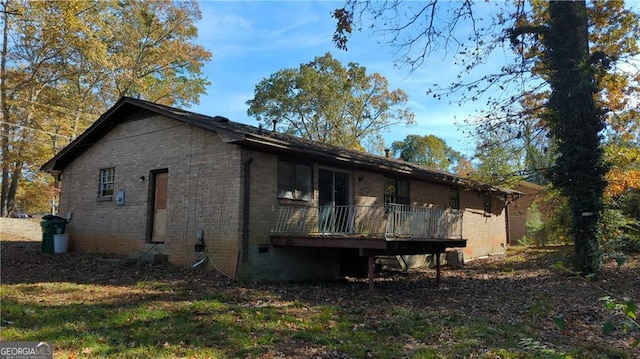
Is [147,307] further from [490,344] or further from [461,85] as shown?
[461,85]

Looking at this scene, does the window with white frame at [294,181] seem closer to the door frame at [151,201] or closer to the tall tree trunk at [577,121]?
the door frame at [151,201]

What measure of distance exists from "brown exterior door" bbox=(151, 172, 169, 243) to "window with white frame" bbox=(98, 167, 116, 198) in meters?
2.27

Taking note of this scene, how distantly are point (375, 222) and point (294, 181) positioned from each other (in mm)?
2864

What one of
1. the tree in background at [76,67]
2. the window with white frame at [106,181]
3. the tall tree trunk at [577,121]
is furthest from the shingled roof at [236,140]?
the tree in background at [76,67]

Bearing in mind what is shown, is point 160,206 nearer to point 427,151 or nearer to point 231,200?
point 231,200

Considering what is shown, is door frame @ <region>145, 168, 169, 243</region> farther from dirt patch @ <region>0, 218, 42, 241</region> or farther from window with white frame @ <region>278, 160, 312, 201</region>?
dirt patch @ <region>0, 218, 42, 241</region>

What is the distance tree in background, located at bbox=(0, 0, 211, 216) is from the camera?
81.7 ft

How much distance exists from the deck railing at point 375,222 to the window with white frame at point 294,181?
0.38 metres

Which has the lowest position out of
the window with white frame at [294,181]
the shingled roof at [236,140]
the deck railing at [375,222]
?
the deck railing at [375,222]

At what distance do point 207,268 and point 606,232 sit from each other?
11832 millimetres

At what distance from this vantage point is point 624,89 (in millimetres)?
15344

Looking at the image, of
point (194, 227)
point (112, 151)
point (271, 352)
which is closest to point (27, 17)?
point (112, 151)

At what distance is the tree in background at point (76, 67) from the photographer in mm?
24906

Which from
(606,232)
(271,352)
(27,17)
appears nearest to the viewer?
(271,352)
